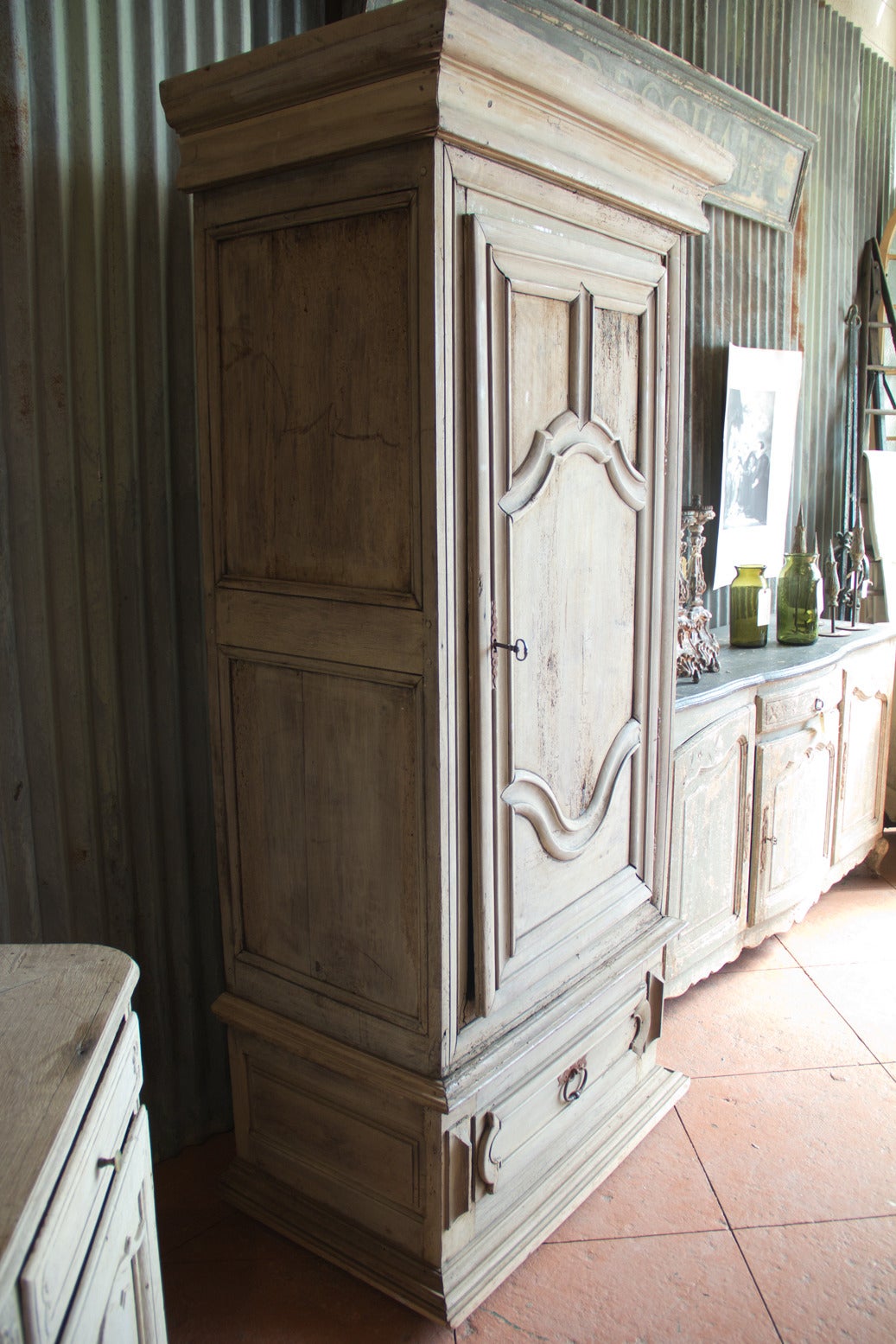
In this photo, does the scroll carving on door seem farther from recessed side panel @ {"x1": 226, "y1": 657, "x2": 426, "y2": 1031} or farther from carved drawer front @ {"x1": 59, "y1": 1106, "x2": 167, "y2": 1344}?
carved drawer front @ {"x1": 59, "y1": 1106, "x2": 167, "y2": 1344}

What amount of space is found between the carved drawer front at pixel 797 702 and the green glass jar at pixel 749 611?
25 cm

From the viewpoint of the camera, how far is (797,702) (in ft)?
10.2

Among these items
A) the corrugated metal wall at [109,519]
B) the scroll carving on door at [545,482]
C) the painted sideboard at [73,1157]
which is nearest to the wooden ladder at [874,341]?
the scroll carving on door at [545,482]

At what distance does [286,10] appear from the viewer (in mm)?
2188

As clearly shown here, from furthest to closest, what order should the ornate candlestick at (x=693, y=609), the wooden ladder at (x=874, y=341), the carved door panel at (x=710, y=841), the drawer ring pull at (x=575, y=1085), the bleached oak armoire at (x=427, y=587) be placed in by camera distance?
the wooden ladder at (x=874, y=341) < the ornate candlestick at (x=693, y=609) < the carved door panel at (x=710, y=841) < the drawer ring pull at (x=575, y=1085) < the bleached oak armoire at (x=427, y=587)

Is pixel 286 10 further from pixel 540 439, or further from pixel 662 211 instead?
pixel 540 439

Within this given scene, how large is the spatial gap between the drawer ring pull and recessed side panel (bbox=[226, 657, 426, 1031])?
1.71 feet

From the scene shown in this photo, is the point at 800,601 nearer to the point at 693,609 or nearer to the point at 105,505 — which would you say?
the point at 693,609

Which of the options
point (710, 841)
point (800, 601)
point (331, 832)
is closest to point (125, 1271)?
point (331, 832)

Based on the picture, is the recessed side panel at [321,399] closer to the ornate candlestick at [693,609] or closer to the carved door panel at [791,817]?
the ornate candlestick at [693,609]

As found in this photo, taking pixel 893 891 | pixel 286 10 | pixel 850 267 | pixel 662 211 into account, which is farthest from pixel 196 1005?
pixel 850 267

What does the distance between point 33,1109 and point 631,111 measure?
5.86ft

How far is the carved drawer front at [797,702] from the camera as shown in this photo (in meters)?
2.99

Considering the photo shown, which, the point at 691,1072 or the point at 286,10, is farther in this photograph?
the point at 691,1072
